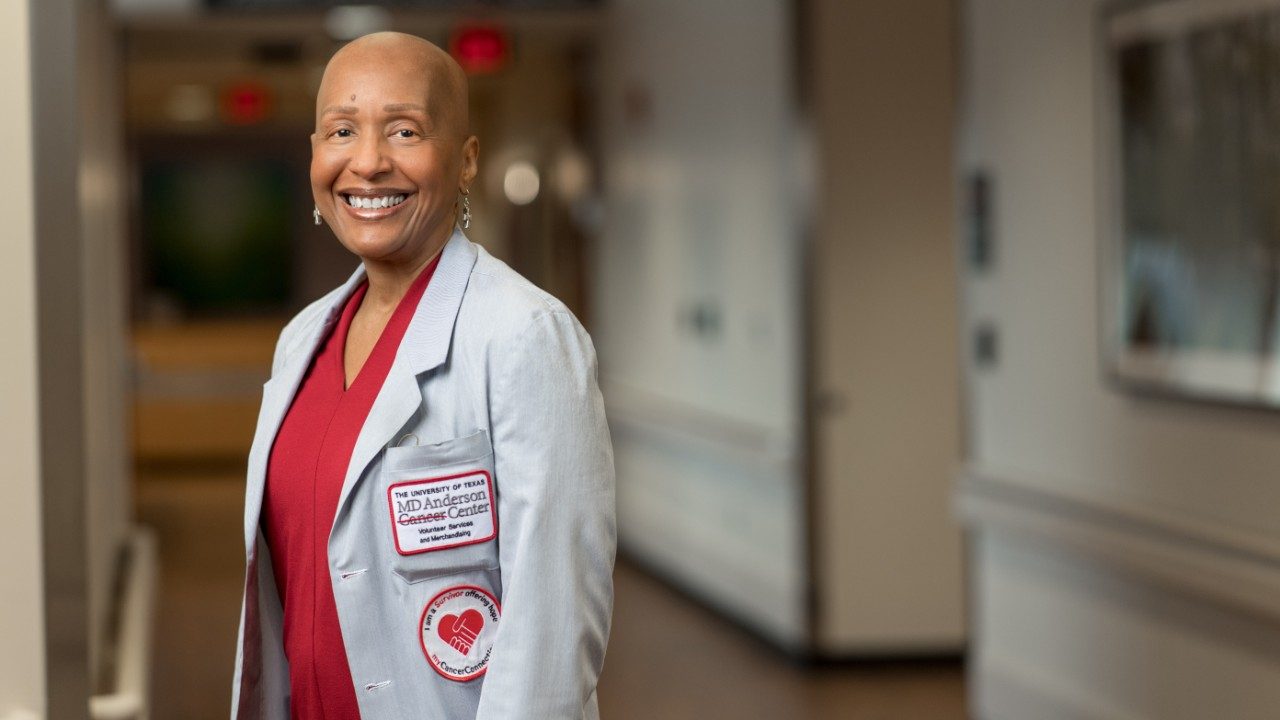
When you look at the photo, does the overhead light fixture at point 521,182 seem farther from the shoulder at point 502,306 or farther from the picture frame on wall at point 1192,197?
Answer: the shoulder at point 502,306

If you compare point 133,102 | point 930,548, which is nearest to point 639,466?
point 930,548

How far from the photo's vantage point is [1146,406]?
412cm

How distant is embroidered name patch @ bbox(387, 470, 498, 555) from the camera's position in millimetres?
1657

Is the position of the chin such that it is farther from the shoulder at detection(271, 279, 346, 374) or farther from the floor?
the floor

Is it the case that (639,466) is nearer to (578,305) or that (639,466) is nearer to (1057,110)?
(578,305)

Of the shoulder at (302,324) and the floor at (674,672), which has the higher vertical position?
the shoulder at (302,324)

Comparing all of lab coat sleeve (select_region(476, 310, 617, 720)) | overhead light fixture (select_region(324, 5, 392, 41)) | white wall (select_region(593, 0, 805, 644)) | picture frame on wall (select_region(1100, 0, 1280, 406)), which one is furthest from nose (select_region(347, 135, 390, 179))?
overhead light fixture (select_region(324, 5, 392, 41))

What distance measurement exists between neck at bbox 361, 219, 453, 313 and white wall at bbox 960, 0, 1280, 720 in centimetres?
239

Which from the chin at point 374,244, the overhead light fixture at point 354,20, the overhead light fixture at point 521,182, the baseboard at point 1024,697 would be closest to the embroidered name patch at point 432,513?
the chin at point 374,244

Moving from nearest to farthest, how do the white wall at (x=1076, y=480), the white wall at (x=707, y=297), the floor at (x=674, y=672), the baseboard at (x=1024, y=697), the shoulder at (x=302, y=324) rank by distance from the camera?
the shoulder at (x=302, y=324), the white wall at (x=1076, y=480), the baseboard at (x=1024, y=697), the floor at (x=674, y=672), the white wall at (x=707, y=297)

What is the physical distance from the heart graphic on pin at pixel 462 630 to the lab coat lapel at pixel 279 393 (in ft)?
0.84

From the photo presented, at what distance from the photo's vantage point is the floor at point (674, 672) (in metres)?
5.46

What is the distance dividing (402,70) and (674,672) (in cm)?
459

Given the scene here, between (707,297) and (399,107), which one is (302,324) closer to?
(399,107)
